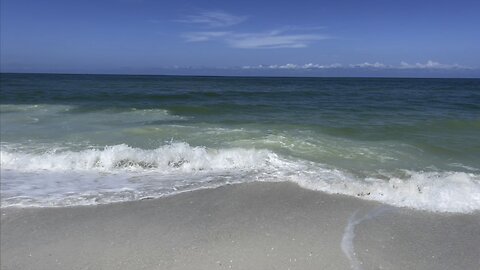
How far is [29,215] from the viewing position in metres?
5.31

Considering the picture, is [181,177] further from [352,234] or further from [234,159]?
[352,234]

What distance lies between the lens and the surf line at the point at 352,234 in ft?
13.3

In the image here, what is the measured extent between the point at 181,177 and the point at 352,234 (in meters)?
3.54

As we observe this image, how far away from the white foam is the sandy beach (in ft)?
1.47

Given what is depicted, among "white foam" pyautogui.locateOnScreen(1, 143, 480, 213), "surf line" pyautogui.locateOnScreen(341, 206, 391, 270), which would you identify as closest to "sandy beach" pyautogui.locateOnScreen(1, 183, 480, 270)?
"surf line" pyautogui.locateOnScreen(341, 206, 391, 270)

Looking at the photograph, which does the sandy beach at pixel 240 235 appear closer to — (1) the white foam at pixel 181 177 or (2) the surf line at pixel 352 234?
(2) the surf line at pixel 352 234

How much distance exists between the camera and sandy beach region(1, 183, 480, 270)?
162 inches

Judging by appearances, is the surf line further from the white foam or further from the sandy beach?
the white foam

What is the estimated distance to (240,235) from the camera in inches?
184

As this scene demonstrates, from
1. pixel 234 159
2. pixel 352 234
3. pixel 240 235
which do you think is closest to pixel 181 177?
pixel 234 159

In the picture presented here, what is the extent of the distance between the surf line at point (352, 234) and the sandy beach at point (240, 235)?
11mm

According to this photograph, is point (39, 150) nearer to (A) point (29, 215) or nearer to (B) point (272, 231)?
(A) point (29, 215)

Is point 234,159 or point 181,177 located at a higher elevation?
point 234,159

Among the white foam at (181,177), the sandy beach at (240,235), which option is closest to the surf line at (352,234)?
the sandy beach at (240,235)
